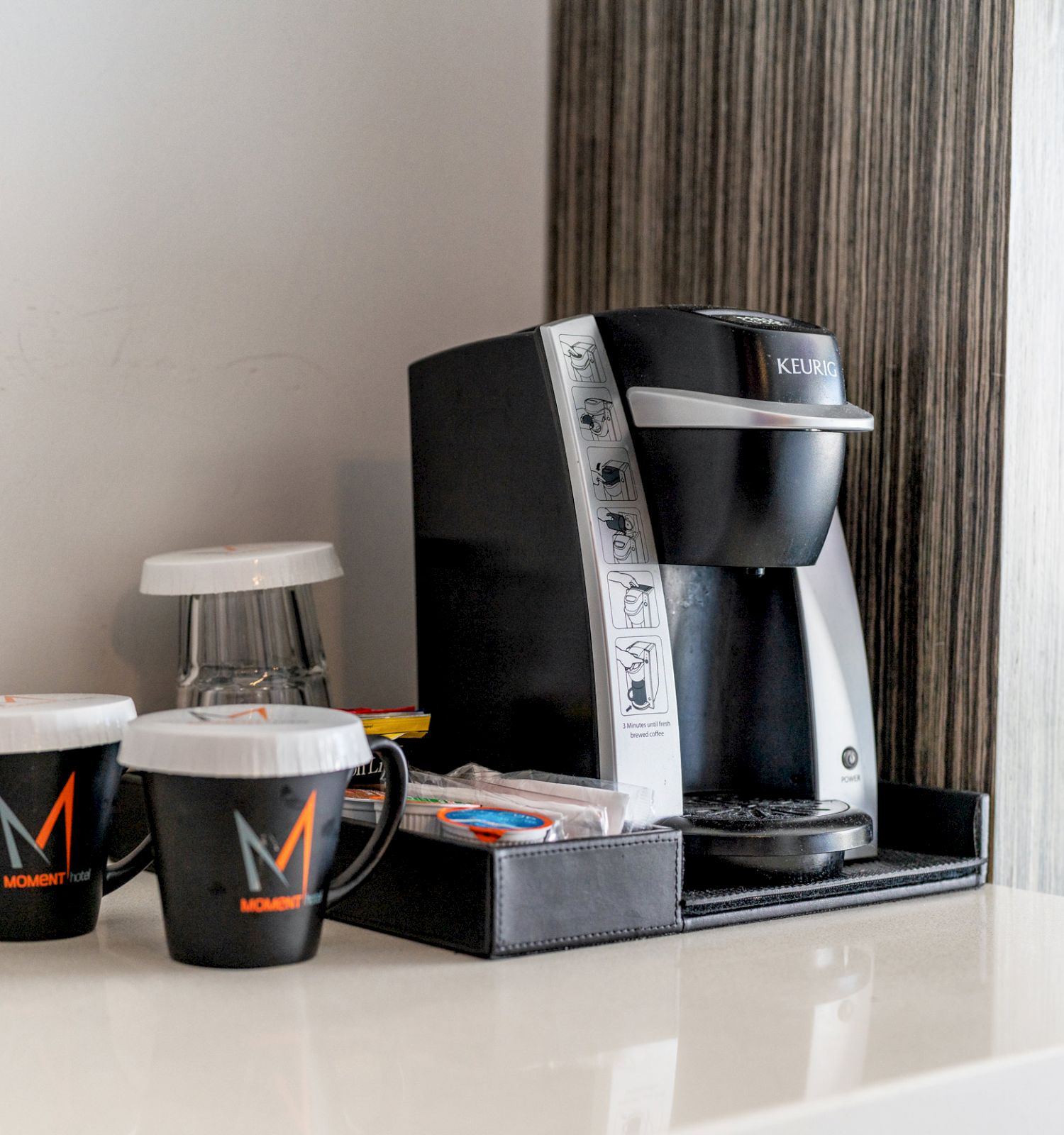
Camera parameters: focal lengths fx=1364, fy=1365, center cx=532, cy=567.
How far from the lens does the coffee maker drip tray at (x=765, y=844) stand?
81cm

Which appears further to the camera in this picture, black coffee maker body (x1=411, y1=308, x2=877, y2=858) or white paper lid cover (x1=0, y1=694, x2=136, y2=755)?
black coffee maker body (x1=411, y1=308, x2=877, y2=858)

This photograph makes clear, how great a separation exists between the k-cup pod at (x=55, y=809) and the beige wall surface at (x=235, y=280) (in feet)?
1.09

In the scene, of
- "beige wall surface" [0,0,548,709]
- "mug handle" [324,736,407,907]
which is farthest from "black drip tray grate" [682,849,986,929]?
"beige wall surface" [0,0,548,709]

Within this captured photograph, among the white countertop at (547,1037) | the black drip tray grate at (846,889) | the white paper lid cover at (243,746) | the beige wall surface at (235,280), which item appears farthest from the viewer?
the beige wall surface at (235,280)

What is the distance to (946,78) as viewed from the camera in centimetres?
99

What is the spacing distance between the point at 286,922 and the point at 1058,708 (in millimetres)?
584

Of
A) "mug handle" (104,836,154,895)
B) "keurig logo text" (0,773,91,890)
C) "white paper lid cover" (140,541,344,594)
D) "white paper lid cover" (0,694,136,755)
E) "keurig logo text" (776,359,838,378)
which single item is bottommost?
"mug handle" (104,836,154,895)

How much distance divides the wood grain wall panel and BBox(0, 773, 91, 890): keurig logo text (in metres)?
0.60

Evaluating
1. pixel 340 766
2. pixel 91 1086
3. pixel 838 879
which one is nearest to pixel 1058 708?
pixel 838 879

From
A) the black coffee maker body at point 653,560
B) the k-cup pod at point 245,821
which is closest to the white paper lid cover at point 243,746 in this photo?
the k-cup pod at point 245,821

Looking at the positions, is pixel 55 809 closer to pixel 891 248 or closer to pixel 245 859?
pixel 245 859

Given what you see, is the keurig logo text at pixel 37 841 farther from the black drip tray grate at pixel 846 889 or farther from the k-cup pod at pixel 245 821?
the black drip tray grate at pixel 846 889

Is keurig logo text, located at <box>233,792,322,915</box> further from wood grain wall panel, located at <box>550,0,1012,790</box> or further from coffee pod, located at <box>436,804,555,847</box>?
wood grain wall panel, located at <box>550,0,1012,790</box>

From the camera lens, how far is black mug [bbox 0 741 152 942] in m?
A: 0.72
